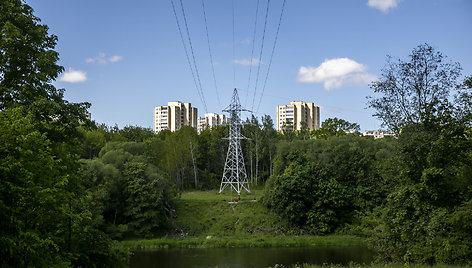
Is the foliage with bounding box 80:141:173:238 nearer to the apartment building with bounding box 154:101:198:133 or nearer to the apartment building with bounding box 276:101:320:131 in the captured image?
the apartment building with bounding box 276:101:320:131

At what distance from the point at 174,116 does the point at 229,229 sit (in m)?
87.5

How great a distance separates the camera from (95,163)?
46.1 m

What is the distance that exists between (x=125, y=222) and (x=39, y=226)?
108 ft

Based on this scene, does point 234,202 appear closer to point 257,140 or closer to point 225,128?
point 257,140

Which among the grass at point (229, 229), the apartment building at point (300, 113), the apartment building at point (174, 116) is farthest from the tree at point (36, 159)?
the apartment building at point (174, 116)

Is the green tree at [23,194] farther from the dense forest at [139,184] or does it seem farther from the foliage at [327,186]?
the foliage at [327,186]

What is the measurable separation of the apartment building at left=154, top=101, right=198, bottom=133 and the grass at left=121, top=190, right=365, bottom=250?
251 ft

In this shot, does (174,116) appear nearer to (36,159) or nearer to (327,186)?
(327,186)

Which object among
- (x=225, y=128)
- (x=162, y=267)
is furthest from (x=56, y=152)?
(x=225, y=128)

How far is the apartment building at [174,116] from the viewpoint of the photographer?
131125 millimetres

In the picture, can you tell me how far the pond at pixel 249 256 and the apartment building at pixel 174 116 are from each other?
298 ft

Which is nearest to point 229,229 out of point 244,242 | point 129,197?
point 244,242

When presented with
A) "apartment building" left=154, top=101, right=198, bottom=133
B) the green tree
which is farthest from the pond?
"apartment building" left=154, top=101, right=198, bottom=133

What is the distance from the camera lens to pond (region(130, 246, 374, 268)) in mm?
32656
